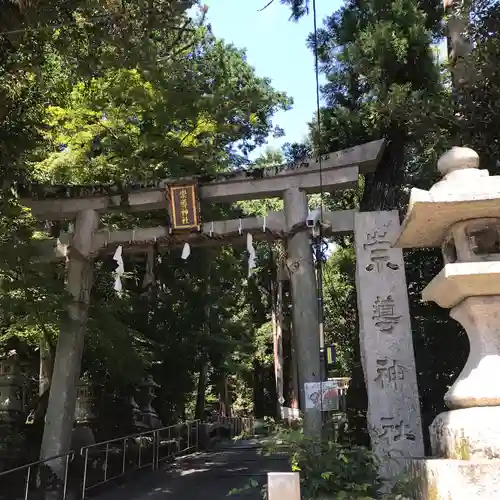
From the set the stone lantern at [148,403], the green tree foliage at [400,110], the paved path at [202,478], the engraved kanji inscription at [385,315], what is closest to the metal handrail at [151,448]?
the paved path at [202,478]

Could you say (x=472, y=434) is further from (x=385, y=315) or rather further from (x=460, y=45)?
(x=460, y=45)

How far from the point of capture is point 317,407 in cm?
797

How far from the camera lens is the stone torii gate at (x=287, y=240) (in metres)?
6.97

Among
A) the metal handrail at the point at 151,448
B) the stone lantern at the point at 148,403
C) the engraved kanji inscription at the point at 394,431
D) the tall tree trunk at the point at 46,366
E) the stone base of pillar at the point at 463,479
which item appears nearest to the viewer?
the stone base of pillar at the point at 463,479

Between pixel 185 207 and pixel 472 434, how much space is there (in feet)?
22.0

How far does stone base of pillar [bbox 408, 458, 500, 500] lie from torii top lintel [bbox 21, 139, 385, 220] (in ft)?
19.4

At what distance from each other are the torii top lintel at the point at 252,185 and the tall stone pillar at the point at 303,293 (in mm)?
315

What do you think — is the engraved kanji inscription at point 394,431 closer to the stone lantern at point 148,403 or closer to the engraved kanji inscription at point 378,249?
the engraved kanji inscription at point 378,249

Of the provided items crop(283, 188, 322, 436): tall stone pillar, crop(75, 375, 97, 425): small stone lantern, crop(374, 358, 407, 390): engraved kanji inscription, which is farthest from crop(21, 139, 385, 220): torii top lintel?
crop(75, 375, 97, 425): small stone lantern

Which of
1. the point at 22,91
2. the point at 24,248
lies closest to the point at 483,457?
the point at 24,248

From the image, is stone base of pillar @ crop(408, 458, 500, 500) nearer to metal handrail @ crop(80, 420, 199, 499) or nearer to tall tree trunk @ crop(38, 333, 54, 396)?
metal handrail @ crop(80, 420, 199, 499)

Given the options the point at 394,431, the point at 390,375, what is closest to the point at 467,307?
the point at 390,375

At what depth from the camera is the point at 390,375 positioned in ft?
21.9

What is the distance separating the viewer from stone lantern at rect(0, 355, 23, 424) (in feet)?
38.8
